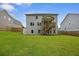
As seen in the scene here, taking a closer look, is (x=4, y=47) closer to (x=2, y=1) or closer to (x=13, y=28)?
(x=13, y=28)

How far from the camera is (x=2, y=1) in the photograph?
440 centimetres

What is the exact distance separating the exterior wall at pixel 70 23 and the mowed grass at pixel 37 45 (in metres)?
0.11

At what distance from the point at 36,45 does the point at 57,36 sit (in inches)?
12.1

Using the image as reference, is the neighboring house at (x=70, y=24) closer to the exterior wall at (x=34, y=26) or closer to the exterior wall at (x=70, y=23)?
the exterior wall at (x=70, y=23)

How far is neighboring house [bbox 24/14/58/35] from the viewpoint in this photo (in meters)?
4.45

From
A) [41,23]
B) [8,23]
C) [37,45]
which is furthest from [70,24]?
A: [8,23]

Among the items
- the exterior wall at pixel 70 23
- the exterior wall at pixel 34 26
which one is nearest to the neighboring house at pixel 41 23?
the exterior wall at pixel 34 26

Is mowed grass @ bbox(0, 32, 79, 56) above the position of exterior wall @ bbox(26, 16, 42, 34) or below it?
below

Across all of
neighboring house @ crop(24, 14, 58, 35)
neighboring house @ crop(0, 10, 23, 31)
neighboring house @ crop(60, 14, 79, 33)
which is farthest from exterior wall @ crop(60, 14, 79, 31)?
neighboring house @ crop(0, 10, 23, 31)

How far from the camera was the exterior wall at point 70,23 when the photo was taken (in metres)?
4.41

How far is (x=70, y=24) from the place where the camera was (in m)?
4.47

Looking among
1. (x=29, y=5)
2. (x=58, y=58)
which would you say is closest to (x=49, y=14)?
(x=29, y=5)

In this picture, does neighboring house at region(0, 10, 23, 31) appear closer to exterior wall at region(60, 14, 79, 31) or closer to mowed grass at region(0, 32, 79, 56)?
mowed grass at region(0, 32, 79, 56)

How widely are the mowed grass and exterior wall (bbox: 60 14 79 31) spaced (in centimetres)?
11
